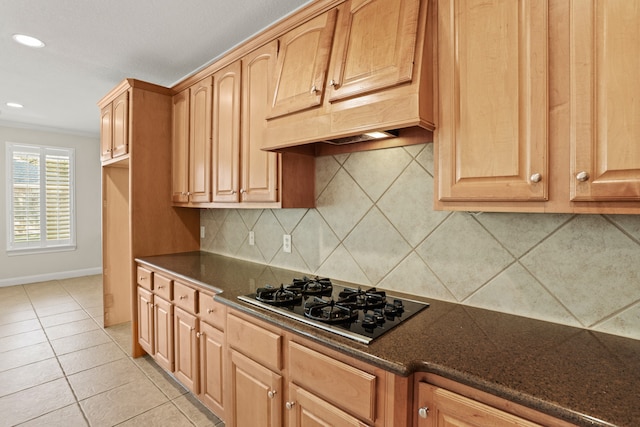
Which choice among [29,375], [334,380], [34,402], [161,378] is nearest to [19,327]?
[29,375]

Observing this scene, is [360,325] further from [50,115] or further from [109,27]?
[50,115]

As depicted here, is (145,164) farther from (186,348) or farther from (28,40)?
(186,348)

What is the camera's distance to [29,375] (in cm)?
262

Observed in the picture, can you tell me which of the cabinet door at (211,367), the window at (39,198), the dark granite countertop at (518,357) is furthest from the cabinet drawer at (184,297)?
the window at (39,198)

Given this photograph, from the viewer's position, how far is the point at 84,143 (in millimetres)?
5793

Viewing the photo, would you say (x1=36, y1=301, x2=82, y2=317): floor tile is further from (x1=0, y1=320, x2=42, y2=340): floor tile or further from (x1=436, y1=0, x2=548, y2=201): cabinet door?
(x1=436, y1=0, x2=548, y2=201): cabinet door

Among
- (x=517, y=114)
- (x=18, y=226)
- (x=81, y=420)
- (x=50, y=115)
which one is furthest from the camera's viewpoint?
(x=18, y=226)

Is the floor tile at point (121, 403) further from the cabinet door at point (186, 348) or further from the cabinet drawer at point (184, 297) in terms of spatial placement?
the cabinet drawer at point (184, 297)

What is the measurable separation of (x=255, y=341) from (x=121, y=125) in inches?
97.3

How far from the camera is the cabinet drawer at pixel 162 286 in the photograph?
2369 millimetres

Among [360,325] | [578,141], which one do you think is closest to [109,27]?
[360,325]

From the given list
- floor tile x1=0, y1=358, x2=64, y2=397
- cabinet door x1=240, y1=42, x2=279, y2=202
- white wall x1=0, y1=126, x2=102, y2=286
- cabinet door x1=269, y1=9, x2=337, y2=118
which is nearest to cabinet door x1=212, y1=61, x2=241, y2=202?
cabinet door x1=240, y1=42, x2=279, y2=202

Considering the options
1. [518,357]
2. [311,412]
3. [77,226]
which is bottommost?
[311,412]

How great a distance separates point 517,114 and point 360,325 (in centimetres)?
95
